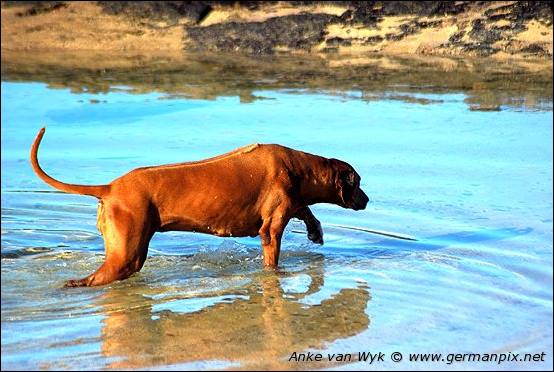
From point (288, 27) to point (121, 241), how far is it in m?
11.1

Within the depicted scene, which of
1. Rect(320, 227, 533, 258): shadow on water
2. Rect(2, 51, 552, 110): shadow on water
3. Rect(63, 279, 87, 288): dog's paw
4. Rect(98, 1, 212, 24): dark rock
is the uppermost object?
Rect(98, 1, 212, 24): dark rock

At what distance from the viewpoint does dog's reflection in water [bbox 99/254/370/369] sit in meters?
6.87

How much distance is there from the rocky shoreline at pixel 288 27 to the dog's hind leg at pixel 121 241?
9.99 m

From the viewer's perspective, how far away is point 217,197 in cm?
873

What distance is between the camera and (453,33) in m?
17.9

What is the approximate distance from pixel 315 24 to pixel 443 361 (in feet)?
41.0

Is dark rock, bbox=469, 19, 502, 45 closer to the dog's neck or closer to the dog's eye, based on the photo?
the dog's eye

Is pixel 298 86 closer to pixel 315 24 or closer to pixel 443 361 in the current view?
pixel 315 24

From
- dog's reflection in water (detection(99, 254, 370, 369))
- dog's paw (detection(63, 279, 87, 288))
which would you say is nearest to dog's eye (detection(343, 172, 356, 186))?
dog's reflection in water (detection(99, 254, 370, 369))

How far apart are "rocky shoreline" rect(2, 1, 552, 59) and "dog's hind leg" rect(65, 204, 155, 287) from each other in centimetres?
999

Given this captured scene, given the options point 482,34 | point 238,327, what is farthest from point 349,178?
point 482,34

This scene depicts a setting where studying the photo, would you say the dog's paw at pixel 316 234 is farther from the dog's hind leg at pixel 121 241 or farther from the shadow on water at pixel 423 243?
the dog's hind leg at pixel 121 241

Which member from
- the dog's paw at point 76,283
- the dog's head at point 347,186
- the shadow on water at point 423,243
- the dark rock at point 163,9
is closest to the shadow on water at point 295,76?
the dark rock at point 163,9

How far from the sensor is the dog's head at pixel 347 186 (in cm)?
932
